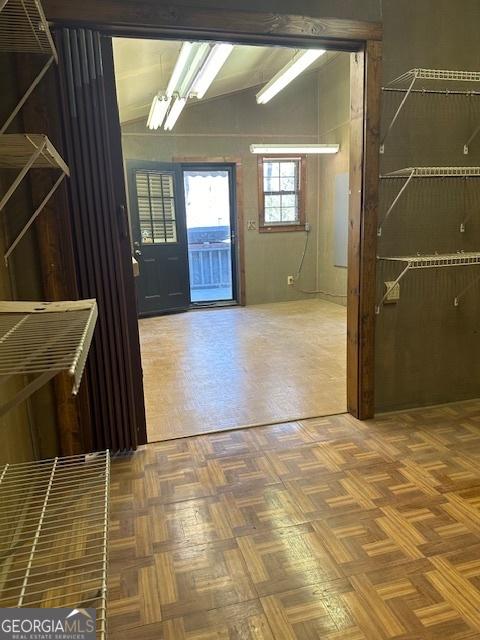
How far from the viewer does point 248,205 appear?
22.2ft

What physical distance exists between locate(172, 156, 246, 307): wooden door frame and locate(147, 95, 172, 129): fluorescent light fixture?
0.81 meters

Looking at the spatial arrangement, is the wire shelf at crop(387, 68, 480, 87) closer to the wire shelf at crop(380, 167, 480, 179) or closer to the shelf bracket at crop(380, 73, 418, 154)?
the shelf bracket at crop(380, 73, 418, 154)

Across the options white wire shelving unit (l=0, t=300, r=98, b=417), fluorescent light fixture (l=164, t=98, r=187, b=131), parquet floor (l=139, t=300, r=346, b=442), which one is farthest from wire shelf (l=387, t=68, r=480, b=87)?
fluorescent light fixture (l=164, t=98, r=187, b=131)

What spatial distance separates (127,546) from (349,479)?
105cm

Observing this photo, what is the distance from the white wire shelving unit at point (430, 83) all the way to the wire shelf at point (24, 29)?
5.86 feet

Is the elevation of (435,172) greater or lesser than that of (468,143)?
lesser

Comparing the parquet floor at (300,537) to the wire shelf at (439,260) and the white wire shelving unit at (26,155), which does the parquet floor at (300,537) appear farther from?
the white wire shelving unit at (26,155)

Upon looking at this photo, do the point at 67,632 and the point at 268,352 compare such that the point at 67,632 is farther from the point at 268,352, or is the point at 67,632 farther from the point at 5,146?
the point at 268,352

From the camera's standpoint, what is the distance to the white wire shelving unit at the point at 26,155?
1299mm

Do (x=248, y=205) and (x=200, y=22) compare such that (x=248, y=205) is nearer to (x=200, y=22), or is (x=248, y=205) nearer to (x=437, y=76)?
(x=437, y=76)

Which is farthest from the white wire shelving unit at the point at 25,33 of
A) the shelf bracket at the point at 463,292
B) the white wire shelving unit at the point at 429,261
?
the shelf bracket at the point at 463,292

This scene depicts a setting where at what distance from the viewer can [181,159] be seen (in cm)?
641

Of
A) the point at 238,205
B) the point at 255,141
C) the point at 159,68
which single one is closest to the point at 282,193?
the point at 238,205

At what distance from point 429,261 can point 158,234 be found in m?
4.41
